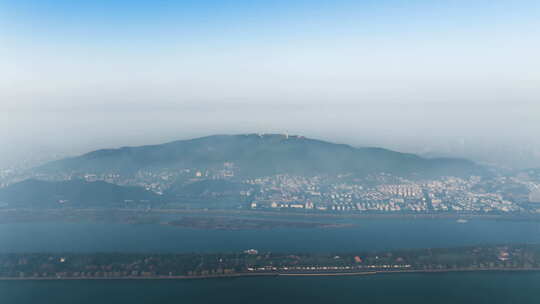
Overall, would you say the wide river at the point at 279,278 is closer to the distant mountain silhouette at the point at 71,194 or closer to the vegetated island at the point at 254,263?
the vegetated island at the point at 254,263

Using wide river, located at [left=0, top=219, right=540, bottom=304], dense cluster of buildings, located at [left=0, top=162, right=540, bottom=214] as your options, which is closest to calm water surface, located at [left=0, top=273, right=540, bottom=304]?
wide river, located at [left=0, top=219, right=540, bottom=304]

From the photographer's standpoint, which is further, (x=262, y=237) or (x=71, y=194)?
(x=71, y=194)

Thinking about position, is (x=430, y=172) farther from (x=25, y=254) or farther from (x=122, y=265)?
(x=25, y=254)

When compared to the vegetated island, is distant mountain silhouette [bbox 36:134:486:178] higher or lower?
higher

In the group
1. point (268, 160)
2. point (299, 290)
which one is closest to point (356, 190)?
point (268, 160)

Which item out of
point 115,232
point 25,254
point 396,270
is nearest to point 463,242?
point 396,270

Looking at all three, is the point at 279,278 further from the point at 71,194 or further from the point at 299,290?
the point at 71,194

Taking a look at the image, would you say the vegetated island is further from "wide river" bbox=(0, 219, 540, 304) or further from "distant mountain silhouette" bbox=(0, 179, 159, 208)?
"distant mountain silhouette" bbox=(0, 179, 159, 208)
